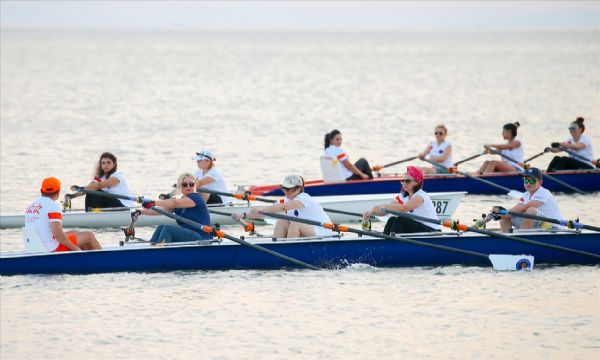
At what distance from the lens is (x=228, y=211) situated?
2444 centimetres

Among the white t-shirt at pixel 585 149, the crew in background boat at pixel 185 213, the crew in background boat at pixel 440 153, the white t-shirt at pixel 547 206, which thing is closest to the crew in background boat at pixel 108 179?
the crew in background boat at pixel 185 213

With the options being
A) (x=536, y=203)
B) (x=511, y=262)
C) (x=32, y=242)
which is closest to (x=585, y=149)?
(x=536, y=203)

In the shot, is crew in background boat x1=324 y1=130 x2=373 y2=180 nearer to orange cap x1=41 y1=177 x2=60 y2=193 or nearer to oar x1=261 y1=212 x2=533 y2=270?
oar x1=261 y1=212 x2=533 y2=270

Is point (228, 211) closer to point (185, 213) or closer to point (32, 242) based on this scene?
point (185, 213)

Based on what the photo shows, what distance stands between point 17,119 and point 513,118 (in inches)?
840

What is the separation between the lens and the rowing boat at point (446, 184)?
2700 centimetres

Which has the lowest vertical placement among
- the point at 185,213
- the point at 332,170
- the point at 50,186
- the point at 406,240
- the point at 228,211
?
the point at 406,240

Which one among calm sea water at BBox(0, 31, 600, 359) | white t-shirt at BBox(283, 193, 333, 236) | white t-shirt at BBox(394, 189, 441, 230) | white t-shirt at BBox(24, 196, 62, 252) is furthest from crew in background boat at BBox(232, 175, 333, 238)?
white t-shirt at BBox(24, 196, 62, 252)

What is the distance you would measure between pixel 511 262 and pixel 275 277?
3.59 meters

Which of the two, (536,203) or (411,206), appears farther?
(536,203)

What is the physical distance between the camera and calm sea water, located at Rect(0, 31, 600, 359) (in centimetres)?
1705

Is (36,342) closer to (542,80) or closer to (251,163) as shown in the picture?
(251,163)

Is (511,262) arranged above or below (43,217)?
below

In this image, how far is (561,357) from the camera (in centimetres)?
1627
